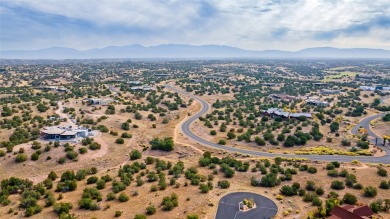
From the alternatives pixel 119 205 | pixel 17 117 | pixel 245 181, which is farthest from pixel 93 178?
pixel 17 117

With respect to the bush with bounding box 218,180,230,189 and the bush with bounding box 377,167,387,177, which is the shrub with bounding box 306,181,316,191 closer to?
the bush with bounding box 218,180,230,189

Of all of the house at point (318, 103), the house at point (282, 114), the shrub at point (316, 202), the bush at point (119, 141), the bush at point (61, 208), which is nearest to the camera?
the bush at point (61, 208)

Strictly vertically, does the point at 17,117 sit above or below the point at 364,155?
above

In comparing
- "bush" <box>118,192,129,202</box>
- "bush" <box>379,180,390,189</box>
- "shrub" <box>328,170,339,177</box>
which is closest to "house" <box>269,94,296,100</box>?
"shrub" <box>328,170,339,177</box>

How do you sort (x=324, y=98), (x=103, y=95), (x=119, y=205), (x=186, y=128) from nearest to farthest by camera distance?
(x=119, y=205) < (x=186, y=128) < (x=103, y=95) < (x=324, y=98)

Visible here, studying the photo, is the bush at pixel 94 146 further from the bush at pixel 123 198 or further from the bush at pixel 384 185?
the bush at pixel 384 185

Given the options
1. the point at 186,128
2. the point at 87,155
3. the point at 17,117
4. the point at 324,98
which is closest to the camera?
the point at 87,155

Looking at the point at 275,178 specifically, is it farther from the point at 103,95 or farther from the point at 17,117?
the point at 103,95

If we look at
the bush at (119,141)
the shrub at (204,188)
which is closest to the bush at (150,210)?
the shrub at (204,188)
